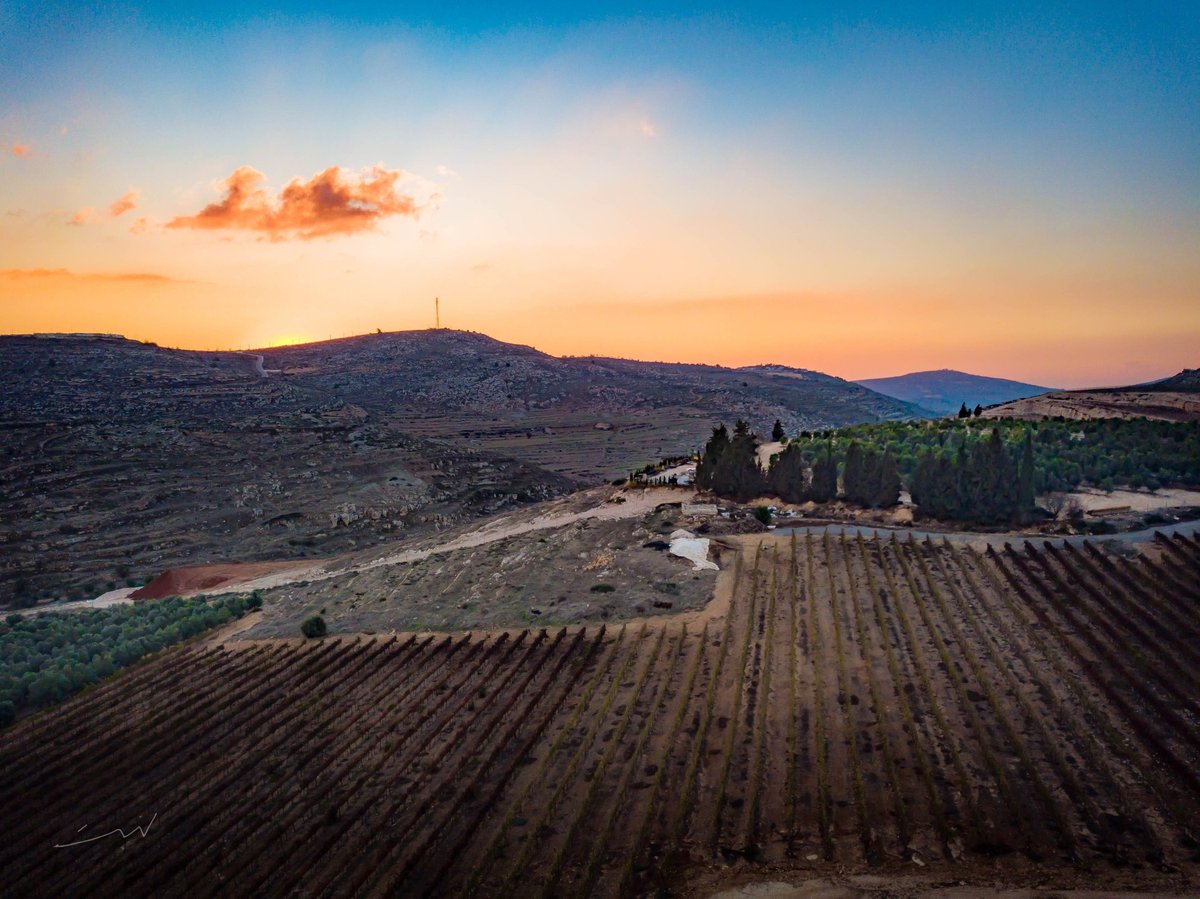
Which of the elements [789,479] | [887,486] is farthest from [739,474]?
[887,486]

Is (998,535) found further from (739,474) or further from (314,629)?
(314,629)

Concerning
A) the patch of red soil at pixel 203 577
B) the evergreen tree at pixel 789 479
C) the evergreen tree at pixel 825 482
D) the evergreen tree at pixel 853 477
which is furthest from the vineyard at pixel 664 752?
the patch of red soil at pixel 203 577

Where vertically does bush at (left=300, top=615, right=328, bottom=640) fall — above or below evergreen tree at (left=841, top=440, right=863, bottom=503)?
below

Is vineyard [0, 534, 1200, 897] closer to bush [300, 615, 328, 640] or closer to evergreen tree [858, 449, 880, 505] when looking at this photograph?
bush [300, 615, 328, 640]

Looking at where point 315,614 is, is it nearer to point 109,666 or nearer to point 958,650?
point 109,666

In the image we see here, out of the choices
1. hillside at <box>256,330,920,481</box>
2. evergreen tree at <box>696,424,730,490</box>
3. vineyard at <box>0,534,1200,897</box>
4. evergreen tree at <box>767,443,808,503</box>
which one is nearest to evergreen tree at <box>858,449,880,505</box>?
evergreen tree at <box>767,443,808,503</box>

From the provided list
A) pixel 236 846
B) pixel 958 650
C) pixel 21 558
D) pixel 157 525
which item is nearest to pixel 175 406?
pixel 157 525
